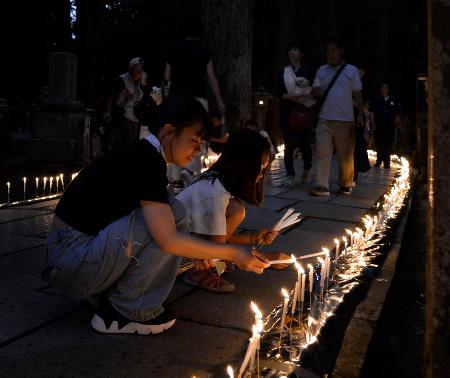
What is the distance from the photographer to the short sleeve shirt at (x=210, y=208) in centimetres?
340

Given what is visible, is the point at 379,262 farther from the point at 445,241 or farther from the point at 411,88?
the point at 411,88

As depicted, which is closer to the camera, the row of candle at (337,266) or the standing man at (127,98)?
the row of candle at (337,266)

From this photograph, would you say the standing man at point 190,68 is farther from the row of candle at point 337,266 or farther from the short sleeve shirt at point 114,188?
the short sleeve shirt at point 114,188

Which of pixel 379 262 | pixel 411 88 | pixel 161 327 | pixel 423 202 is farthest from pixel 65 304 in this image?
→ pixel 411 88

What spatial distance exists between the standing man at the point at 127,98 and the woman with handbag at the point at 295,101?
7.44ft

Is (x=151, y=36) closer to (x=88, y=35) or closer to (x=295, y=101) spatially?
(x=88, y=35)

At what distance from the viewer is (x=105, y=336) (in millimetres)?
2707

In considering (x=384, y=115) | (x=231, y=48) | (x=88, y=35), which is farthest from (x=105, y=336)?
(x=88, y=35)

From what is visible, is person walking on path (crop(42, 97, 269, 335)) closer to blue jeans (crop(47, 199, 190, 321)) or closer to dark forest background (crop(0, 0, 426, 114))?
blue jeans (crop(47, 199, 190, 321))

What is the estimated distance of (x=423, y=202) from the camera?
8625 millimetres

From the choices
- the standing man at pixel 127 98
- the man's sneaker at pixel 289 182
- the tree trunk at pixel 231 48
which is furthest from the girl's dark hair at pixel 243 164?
the standing man at pixel 127 98

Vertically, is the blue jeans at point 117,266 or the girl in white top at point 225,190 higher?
the girl in white top at point 225,190

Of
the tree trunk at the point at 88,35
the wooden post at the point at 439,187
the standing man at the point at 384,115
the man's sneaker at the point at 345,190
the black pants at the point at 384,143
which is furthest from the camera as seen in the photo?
the tree trunk at the point at 88,35

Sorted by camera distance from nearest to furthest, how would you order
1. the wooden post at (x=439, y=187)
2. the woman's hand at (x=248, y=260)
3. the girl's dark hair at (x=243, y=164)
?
the wooden post at (x=439, y=187) → the woman's hand at (x=248, y=260) → the girl's dark hair at (x=243, y=164)
